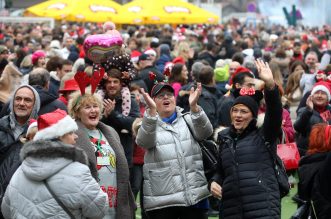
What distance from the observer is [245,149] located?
719 centimetres

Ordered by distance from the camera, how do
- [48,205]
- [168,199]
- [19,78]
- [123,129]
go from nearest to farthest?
[48,205] → [168,199] → [123,129] → [19,78]

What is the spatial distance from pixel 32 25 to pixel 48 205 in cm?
2709

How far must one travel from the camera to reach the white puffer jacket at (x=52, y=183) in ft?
19.9

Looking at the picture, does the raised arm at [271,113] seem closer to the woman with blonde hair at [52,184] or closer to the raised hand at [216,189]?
the raised hand at [216,189]

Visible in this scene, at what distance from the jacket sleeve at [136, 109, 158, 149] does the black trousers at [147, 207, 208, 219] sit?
0.56 m

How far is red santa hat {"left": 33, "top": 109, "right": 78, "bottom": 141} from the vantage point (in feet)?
20.5

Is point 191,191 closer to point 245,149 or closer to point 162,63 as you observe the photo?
point 245,149

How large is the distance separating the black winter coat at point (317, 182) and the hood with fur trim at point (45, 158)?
1917 mm

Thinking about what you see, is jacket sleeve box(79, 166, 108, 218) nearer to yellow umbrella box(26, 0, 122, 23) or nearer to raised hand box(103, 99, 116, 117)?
raised hand box(103, 99, 116, 117)

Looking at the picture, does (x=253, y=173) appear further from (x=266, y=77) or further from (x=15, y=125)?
(x=15, y=125)

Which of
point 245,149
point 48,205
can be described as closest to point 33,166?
point 48,205

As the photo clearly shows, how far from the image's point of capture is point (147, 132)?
302 inches

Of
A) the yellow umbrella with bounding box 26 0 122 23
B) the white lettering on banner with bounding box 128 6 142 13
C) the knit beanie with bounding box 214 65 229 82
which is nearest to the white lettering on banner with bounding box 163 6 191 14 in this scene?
the white lettering on banner with bounding box 128 6 142 13

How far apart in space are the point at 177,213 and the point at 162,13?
69.1 feet
